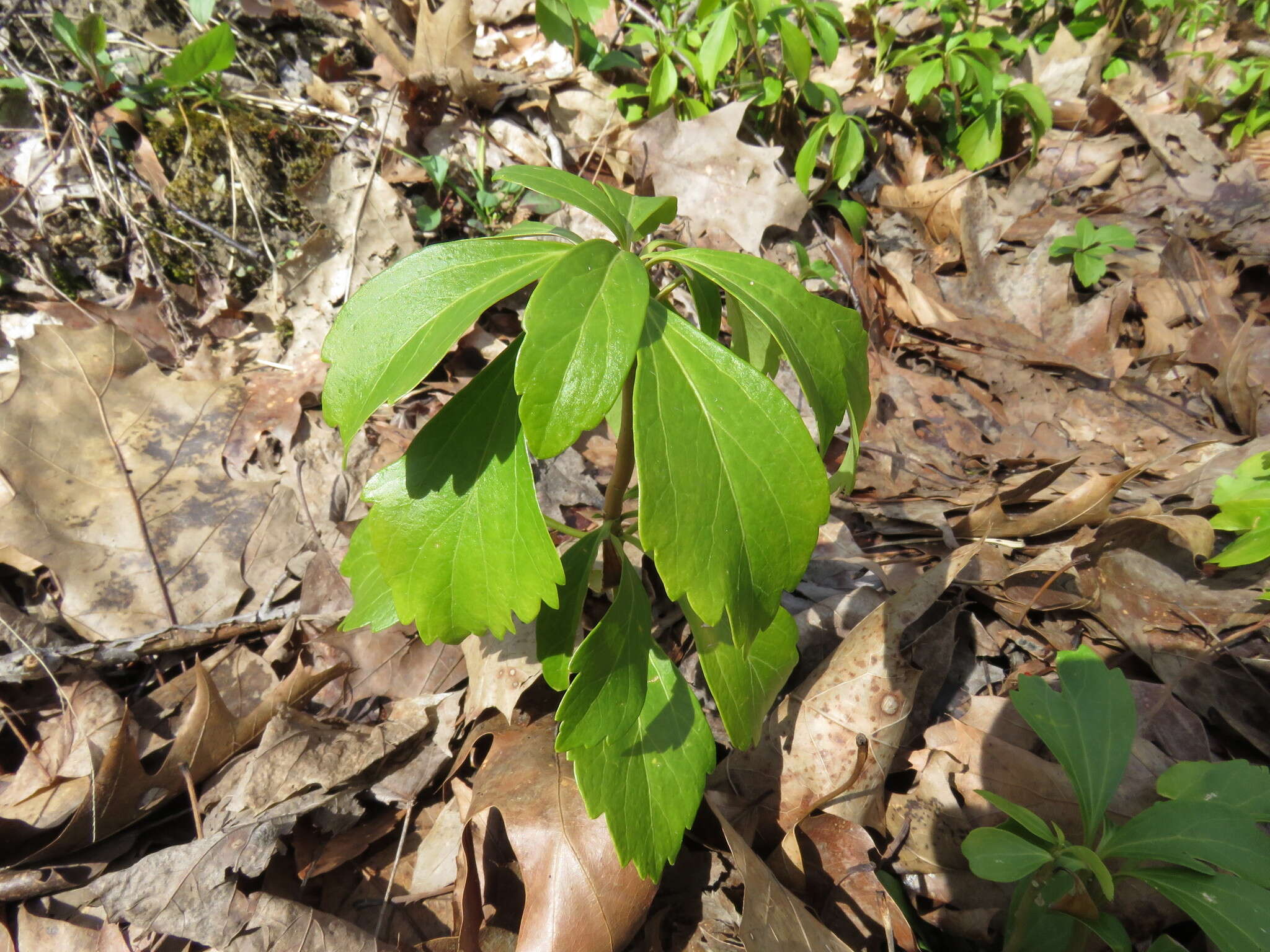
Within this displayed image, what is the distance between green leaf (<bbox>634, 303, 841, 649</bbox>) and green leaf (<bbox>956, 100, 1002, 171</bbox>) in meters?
3.66

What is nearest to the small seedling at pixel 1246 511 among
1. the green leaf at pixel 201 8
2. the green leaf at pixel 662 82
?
the green leaf at pixel 662 82

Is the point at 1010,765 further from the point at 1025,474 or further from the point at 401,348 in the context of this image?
the point at 401,348

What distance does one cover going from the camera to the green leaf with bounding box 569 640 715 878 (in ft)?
4.33

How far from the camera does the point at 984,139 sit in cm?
379

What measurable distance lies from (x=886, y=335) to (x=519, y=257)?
8.40ft

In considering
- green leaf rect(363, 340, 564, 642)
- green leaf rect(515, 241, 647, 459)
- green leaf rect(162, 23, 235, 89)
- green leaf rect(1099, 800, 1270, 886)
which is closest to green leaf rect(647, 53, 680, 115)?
green leaf rect(162, 23, 235, 89)

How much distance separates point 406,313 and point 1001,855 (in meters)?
1.56

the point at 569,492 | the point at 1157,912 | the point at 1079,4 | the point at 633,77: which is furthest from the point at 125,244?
the point at 1079,4

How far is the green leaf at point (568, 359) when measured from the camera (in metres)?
0.98

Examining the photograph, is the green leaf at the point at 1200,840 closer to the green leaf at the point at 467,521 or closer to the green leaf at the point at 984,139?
the green leaf at the point at 467,521

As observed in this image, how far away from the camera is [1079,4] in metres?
4.44

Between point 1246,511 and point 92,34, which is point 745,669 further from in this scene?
point 92,34

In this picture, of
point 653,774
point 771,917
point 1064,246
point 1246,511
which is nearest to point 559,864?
point 653,774

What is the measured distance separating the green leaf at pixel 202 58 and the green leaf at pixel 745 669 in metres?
2.87
